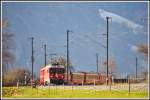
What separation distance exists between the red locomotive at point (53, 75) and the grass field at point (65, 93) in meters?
0.95

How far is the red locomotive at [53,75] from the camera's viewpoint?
2430 centimetres

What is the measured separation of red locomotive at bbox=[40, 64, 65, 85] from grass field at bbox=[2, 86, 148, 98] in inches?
37.3

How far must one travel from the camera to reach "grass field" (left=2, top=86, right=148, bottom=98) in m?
22.1

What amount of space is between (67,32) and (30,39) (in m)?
1.45

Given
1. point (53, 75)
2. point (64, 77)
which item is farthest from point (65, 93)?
point (53, 75)

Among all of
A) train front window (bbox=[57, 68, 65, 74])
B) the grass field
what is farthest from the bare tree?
train front window (bbox=[57, 68, 65, 74])

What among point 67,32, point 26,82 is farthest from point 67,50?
point 26,82

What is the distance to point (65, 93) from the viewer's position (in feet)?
75.1

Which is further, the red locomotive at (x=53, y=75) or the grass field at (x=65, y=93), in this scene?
the red locomotive at (x=53, y=75)

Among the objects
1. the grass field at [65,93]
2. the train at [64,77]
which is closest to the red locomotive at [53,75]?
the train at [64,77]

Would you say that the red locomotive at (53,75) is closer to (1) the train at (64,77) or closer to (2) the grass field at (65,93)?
(1) the train at (64,77)

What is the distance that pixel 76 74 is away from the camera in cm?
2400

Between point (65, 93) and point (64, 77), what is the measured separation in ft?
8.78

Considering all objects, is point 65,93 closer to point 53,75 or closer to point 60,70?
point 60,70
